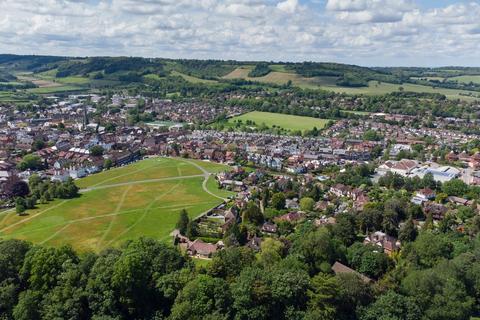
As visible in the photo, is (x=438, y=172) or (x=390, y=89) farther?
(x=390, y=89)

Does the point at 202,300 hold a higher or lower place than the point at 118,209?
higher

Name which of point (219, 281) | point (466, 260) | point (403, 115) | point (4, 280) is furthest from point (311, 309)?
point (403, 115)

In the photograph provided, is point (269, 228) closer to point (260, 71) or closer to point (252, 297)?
point (252, 297)

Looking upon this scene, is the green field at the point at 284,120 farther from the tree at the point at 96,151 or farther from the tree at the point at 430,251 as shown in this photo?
the tree at the point at 430,251

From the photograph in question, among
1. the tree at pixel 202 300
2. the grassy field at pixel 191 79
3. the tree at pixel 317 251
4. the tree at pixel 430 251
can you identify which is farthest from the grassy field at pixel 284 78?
the tree at pixel 202 300

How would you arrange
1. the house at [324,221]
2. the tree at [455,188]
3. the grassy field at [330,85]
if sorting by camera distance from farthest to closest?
1. the grassy field at [330,85]
2. the tree at [455,188]
3. the house at [324,221]

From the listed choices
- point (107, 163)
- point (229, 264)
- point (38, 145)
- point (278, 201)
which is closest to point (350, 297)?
point (229, 264)

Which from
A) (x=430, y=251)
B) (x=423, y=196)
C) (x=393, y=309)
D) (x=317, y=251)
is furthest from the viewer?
(x=423, y=196)
